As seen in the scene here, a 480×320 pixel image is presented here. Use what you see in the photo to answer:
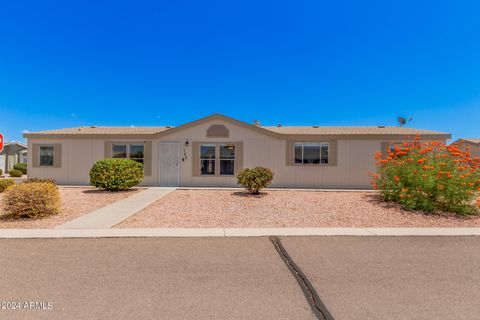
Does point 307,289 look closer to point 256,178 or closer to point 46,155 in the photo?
point 256,178

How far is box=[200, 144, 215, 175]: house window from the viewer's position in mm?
13500

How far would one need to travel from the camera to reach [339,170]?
43.5ft

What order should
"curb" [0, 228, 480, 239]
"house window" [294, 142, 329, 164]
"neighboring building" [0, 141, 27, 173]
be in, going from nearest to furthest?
1. "curb" [0, 228, 480, 239]
2. "house window" [294, 142, 329, 164]
3. "neighboring building" [0, 141, 27, 173]

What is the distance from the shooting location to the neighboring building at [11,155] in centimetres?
2517

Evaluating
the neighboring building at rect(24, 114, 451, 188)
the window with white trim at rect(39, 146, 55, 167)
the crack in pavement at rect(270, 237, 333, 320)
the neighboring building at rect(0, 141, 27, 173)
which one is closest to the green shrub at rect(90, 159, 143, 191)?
the neighboring building at rect(24, 114, 451, 188)

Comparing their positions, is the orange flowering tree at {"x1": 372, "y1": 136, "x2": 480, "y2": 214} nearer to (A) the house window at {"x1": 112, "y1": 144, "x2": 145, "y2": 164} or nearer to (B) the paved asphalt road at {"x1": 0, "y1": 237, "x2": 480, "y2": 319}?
(B) the paved asphalt road at {"x1": 0, "y1": 237, "x2": 480, "y2": 319}

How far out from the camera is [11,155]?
86.6 ft

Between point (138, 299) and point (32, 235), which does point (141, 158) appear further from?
point (138, 299)

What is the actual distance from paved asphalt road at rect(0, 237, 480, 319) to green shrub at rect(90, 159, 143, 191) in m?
6.25

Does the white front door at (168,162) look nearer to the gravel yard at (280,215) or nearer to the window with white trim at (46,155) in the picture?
the gravel yard at (280,215)

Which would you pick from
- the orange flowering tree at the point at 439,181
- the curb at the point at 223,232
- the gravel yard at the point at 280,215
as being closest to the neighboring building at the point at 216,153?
the gravel yard at the point at 280,215

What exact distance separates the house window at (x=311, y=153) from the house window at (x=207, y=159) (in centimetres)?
495

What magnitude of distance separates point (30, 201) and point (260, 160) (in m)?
9.99

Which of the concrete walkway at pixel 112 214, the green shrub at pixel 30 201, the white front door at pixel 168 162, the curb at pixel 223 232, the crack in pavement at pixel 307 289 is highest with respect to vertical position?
the white front door at pixel 168 162
